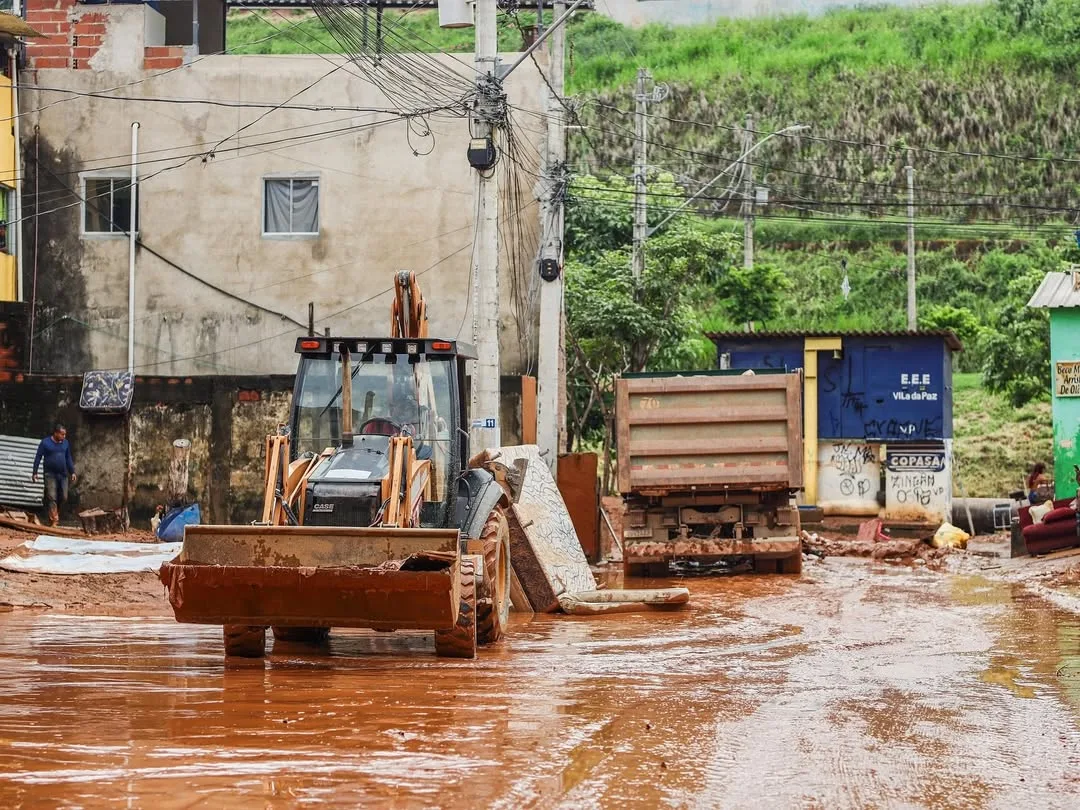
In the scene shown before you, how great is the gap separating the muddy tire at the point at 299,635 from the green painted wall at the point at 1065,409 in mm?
19616

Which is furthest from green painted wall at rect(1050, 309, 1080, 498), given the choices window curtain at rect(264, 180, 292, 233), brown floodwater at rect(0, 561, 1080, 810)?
brown floodwater at rect(0, 561, 1080, 810)

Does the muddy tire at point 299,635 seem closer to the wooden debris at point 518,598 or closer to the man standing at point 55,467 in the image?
the wooden debris at point 518,598

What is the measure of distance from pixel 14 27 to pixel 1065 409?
19.9 metres

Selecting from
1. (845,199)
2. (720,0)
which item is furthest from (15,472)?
(720,0)

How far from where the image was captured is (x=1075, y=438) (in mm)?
28234

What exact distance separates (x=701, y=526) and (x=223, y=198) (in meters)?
10.4

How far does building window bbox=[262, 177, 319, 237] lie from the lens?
84.0ft

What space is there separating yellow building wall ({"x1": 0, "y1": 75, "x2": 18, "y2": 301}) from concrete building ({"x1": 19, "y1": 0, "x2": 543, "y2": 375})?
33 cm

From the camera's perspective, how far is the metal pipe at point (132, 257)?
2536cm

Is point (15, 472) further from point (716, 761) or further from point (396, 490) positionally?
point (716, 761)

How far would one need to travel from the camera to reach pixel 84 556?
59.0 ft

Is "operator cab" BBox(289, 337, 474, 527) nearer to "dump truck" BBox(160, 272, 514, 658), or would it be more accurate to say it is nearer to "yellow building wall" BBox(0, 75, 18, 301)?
"dump truck" BBox(160, 272, 514, 658)

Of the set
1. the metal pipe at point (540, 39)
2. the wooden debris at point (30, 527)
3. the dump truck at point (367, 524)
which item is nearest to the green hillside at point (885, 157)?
the metal pipe at point (540, 39)

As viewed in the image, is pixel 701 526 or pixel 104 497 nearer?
pixel 701 526
